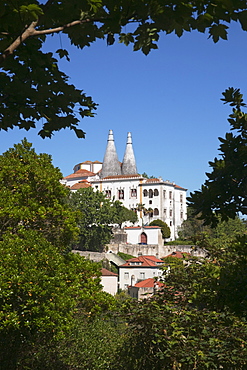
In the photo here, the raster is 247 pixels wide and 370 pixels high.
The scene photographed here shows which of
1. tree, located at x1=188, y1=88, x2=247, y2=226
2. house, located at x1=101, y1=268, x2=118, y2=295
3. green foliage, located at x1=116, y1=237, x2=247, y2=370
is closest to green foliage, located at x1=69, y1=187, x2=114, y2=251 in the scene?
house, located at x1=101, y1=268, x2=118, y2=295

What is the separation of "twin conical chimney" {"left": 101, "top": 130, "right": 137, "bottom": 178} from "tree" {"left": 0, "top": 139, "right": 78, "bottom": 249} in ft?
301

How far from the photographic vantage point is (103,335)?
1598 cm

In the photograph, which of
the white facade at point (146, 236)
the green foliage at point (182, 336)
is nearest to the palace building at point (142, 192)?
the white facade at point (146, 236)

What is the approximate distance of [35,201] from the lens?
17922 millimetres

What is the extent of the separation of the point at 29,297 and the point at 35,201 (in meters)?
4.57

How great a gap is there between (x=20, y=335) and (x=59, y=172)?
24.1 feet

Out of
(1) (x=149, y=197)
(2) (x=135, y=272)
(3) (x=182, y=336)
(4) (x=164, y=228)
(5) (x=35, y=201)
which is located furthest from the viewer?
(1) (x=149, y=197)

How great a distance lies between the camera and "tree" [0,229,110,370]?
13.3 meters

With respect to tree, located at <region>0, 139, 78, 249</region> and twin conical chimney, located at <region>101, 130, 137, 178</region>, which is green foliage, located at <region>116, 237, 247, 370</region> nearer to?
tree, located at <region>0, 139, 78, 249</region>

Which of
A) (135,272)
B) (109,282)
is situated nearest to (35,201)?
(109,282)

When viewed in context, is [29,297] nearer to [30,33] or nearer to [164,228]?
[30,33]

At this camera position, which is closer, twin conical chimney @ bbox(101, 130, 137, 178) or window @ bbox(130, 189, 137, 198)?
window @ bbox(130, 189, 137, 198)

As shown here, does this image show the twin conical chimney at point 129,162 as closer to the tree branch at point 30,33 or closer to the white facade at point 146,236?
the white facade at point 146,236

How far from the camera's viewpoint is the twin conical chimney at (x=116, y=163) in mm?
111625
